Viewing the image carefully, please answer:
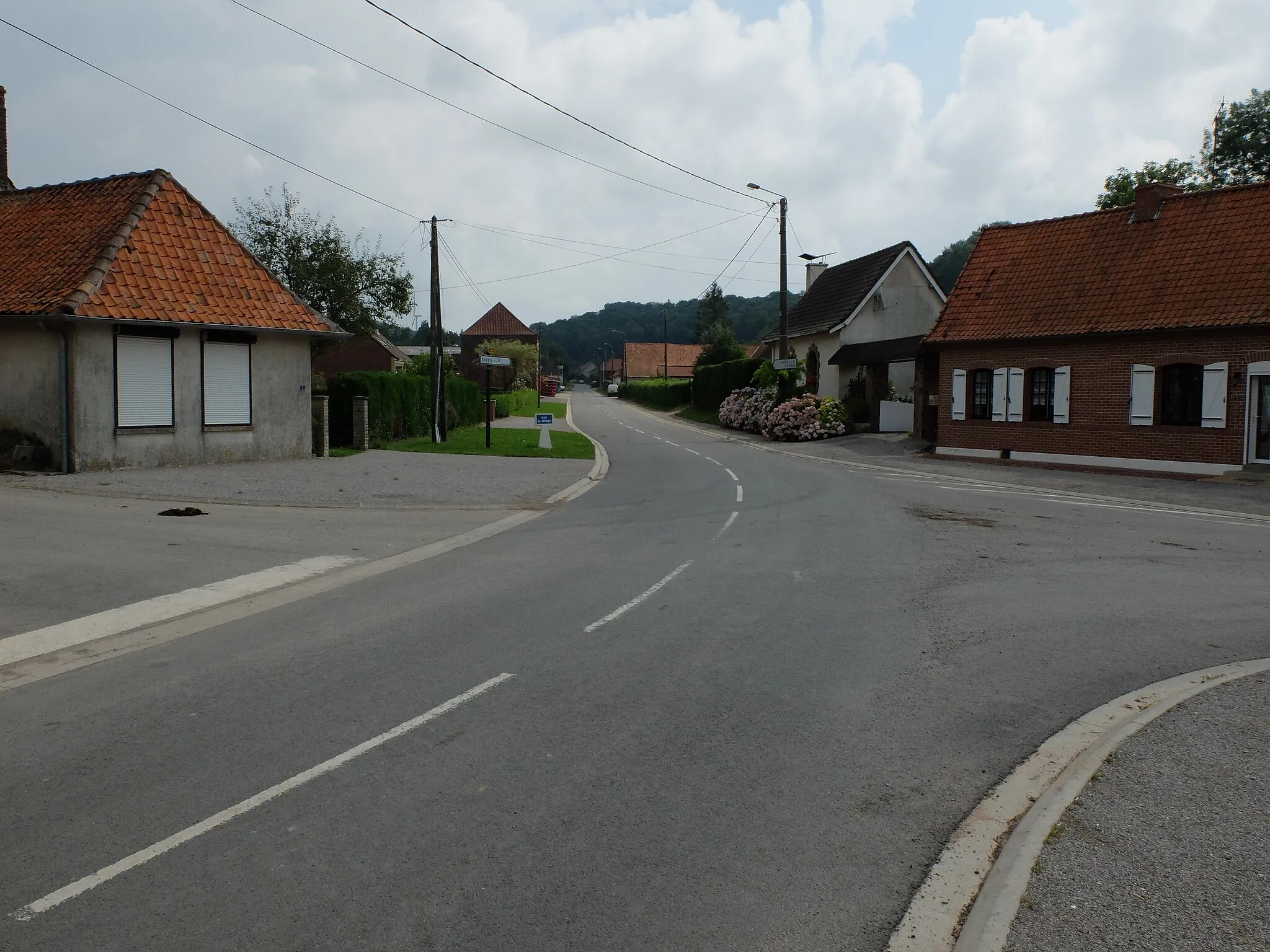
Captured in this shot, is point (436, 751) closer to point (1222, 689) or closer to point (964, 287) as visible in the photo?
point (1222, 689)

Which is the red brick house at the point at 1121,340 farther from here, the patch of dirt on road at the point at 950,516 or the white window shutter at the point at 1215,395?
the patch of dirt on road at the point at 950,516

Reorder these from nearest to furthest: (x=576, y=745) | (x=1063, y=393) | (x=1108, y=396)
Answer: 1. (x=576, y=745)
2. (x=1108, y=396)
3. (x=1063, y=393)

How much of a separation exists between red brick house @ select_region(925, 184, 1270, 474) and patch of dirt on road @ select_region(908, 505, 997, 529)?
11209 millimetres

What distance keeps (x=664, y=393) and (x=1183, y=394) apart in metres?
55.7

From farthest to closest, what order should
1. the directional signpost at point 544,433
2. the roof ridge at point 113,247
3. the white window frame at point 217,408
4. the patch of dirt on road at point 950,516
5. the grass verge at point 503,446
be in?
the directional signpost at point 544,433, the grass verge at point 503,446, the white window frame at point 217,408, the roof ridge at point 113,247, the patch of dirt on road at point 950,516

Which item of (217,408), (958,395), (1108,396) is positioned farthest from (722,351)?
(217,408)

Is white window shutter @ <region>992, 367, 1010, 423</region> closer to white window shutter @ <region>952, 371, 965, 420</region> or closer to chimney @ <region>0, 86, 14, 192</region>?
white window shutter @ <region>952, 371, 965, 420</region>

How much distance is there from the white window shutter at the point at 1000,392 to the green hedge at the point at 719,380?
687 inches

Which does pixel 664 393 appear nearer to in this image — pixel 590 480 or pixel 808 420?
pixel 808 420

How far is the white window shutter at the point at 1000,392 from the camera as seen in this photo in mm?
30219

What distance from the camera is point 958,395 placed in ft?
105

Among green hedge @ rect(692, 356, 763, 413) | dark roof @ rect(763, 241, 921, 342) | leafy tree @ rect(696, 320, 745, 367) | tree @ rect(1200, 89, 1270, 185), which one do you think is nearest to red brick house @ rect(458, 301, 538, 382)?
leafy tree @ rect(696, 320, 745, 367)

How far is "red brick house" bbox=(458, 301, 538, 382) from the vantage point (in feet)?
397

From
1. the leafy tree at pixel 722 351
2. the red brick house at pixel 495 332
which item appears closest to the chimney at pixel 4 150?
the leafy tree at pixel 722 351
